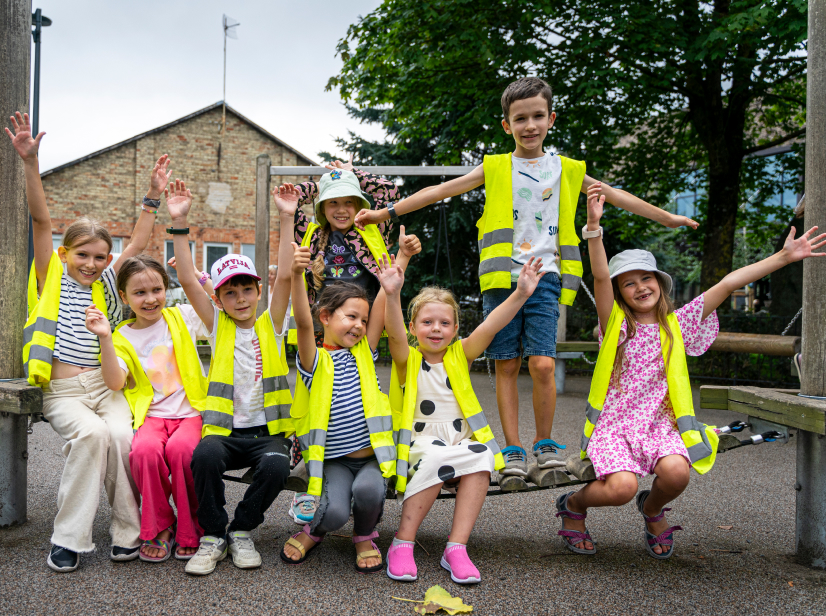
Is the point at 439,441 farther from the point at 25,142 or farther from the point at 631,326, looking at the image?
the point at 25,142

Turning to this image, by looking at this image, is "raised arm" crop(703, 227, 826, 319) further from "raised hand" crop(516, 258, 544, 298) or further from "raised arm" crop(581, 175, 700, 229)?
"raised hand" crop(516, 258, 544, 298)

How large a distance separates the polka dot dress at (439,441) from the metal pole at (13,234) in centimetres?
205

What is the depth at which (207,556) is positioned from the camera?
9.04 feet

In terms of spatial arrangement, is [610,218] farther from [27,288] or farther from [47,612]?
[47,612]

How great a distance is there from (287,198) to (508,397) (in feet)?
5.04

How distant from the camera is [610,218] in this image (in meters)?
12.4

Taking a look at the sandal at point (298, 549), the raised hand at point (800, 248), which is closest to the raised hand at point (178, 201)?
the sandal at point (298, 549)

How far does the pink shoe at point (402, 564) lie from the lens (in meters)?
2.66

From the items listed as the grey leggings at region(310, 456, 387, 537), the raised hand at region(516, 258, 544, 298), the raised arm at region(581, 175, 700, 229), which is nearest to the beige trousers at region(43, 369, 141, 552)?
the grey leggings at region(310, 456, 387, 537)

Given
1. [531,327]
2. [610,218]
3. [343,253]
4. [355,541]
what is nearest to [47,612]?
[355,541]

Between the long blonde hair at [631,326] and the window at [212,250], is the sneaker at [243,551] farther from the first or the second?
the window at [212,250]

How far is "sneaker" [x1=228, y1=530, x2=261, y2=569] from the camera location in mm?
2770

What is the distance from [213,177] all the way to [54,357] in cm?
1600

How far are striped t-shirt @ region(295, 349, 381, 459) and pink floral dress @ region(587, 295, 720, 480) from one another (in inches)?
41.6
